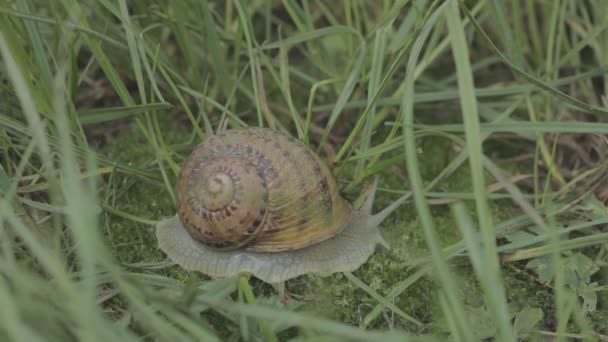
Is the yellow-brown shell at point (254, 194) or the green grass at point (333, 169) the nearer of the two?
the green grass at point (333, 169)

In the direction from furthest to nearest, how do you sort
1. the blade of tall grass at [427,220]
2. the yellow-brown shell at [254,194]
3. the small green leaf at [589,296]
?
the yellow-brown shell at [254,194]
the small green leaf at [589,296]
the blade of tall grass at [427,220]

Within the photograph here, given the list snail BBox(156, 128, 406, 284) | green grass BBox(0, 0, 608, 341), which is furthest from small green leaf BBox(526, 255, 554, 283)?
snail BBox(156, 128, 406, 284)

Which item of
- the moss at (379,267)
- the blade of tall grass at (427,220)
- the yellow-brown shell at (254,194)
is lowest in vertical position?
the moss at (379,267)

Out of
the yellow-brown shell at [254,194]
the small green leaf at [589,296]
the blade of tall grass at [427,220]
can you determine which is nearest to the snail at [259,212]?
the yellow-brown shell at [254,194]

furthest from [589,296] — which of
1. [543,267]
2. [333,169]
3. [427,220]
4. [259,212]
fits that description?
[259,212]

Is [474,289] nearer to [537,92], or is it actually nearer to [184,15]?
[537,92]

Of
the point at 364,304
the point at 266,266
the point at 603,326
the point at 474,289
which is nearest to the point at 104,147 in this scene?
the point at 266,266

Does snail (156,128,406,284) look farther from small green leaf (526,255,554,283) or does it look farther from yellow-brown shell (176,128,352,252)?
small green leaf (526,255,554,283)

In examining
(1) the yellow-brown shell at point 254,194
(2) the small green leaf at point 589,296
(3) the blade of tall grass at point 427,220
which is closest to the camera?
(3) the blade of tall grass at point 427,220

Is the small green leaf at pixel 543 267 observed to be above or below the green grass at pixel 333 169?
below

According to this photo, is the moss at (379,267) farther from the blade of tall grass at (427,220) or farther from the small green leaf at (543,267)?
the blade of tall grass at (427,220)
